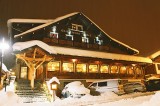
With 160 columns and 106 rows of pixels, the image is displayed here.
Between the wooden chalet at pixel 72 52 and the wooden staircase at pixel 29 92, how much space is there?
2039mm

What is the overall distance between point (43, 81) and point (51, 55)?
326 centimetres

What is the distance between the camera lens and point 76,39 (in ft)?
102

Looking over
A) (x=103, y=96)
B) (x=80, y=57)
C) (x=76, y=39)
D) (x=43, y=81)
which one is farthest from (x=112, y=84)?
(x=76, y=39)

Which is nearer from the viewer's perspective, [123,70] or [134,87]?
[134,87]

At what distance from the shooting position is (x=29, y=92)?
21.5m

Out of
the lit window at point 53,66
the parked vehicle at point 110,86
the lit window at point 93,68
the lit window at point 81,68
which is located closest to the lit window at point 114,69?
the lit window at point 93,68

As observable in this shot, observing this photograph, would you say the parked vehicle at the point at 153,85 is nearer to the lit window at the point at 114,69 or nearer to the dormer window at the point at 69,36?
the lit window at the point at 114,69

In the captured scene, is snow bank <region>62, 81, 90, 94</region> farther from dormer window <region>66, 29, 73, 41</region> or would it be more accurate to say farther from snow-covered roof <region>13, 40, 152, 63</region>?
dormer window <region>66, 29, 73, 41</region>

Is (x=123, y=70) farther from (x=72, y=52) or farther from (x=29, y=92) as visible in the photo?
(x=29, y=92)

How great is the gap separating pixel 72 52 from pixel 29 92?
802cm

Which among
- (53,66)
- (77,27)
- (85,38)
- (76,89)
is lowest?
(76,89)

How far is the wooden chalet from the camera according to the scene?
87.0ft

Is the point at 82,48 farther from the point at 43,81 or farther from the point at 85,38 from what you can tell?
the point at 43,81

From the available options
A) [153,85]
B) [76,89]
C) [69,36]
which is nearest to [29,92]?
[76,89]
